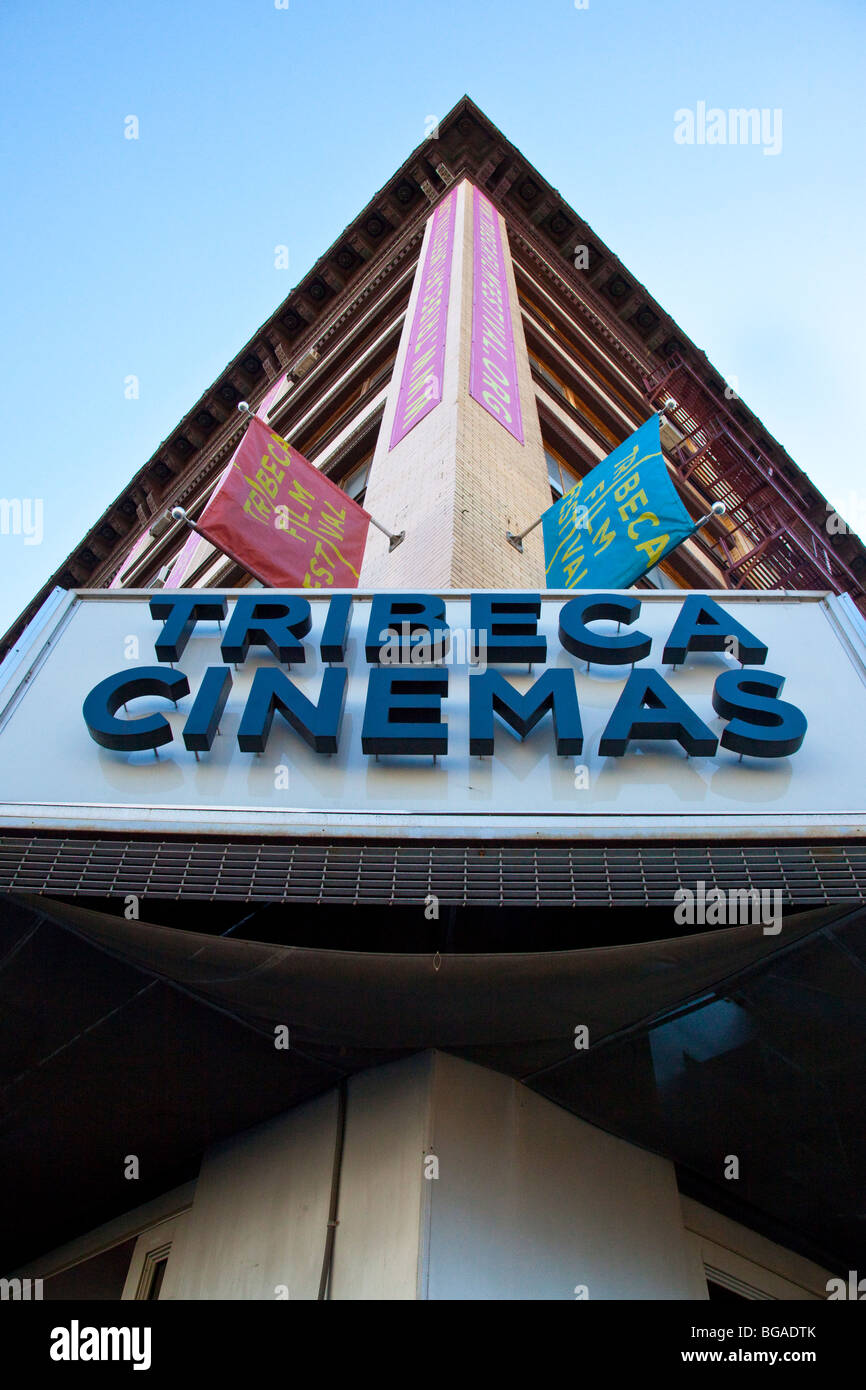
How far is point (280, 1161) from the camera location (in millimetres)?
5074

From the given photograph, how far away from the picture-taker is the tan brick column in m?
8.33

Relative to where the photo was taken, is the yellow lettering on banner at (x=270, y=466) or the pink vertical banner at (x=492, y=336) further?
the pink vertical banner at (x=492, y=336)

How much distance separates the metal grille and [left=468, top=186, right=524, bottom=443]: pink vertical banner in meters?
7.95

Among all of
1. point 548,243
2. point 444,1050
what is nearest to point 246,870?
point 444,1050

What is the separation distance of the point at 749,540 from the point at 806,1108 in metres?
16.9

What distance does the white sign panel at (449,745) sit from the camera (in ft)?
14.5

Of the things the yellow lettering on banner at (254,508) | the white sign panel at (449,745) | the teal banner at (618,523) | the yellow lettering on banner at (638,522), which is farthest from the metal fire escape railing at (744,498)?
the white sign panel at (449,745)

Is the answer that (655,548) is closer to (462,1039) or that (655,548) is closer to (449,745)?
(449,745)

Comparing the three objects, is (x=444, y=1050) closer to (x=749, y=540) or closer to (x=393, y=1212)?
(x=393, y=1212)

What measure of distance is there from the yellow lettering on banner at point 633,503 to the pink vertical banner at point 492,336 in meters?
3.98

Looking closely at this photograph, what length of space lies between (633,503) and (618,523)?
7.4 inches

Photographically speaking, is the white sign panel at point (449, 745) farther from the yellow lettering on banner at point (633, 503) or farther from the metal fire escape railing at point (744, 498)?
the metal fire escape railing at point (744, 498)

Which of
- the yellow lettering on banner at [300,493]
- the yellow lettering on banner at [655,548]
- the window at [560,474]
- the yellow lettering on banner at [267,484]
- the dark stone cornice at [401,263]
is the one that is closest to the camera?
the yellow lettering on banner at [655,548]

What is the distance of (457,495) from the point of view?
8.82 meters
